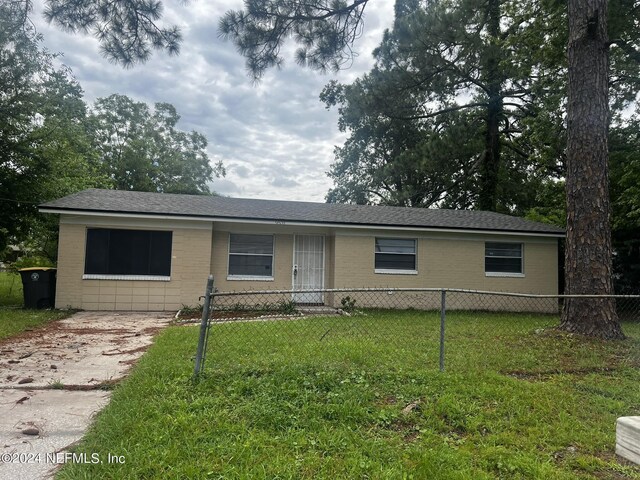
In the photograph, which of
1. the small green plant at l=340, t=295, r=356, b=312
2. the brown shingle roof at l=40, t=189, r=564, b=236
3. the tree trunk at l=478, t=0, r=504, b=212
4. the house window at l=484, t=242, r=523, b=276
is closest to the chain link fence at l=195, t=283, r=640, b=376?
the small green plant at l=340, t=295, r=356, b=312

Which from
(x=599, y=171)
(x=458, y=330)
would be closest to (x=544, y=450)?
(x=458, y=330)

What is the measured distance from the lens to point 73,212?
10.1 m

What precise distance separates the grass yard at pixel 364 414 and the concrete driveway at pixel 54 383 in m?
0.27

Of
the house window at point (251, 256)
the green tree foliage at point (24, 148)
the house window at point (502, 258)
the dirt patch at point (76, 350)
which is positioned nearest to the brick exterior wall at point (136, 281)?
the house window at point (251, 256)

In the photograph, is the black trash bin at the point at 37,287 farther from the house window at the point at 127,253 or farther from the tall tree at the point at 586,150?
the tall tree at the point at 586,150

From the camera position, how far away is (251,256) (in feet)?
39.2

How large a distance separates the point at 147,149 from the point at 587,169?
30097 mm

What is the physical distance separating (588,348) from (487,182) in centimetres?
1565

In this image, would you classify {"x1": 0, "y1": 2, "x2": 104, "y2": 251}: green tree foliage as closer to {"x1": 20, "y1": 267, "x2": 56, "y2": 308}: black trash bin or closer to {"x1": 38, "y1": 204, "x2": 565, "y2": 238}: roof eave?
{"x1": 38, "y1": 204, "x2": 565, "y2": 238}: roof eave

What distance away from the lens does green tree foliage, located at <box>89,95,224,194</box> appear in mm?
28312

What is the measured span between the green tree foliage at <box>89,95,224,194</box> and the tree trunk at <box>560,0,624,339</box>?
26315 millimetres

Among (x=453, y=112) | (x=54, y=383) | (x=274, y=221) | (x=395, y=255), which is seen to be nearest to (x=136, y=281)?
(x=274, y=221)

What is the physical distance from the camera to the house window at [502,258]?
42.4ft

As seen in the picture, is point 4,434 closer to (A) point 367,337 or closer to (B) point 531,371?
(A) point 367,337
